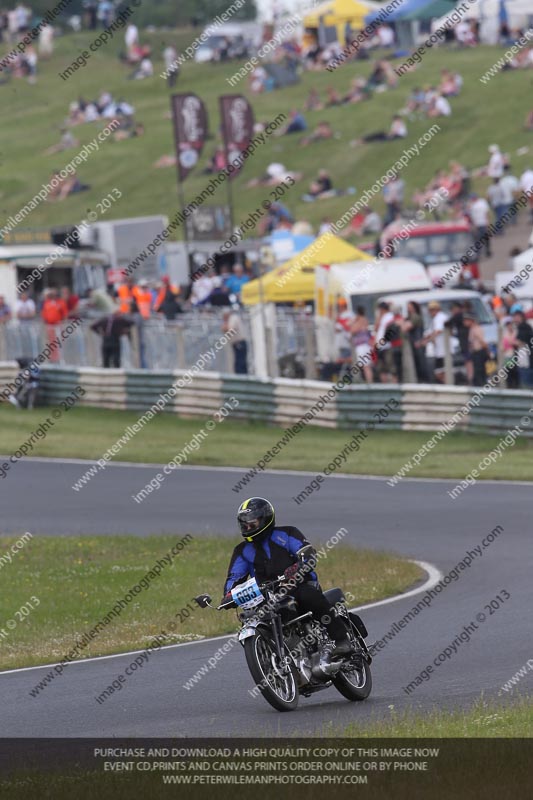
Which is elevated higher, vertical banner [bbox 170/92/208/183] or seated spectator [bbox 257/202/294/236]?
vertical banner [bbox 170/92/208/183]

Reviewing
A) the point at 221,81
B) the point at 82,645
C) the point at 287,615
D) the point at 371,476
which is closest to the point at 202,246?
the point at 371,476

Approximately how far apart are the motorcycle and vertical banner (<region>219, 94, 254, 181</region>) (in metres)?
32.9

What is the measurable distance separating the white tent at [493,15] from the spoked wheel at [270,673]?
4884 centimetres

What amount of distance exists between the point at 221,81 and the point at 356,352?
50170 mm

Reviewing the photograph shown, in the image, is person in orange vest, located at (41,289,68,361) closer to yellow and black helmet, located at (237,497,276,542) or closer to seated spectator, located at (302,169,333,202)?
seated spectator, located at (302,169,333,202)

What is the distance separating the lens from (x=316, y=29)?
6581 cm

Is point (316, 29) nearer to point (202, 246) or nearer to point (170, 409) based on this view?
point (202, 246)

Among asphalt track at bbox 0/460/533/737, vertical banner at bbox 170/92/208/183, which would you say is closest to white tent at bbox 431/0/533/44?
vertical banner at bbox 170/92/208/183

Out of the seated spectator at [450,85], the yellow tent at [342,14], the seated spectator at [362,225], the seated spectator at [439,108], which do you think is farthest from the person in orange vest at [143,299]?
the yellow tent at [342,14]

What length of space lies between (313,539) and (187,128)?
2516cm

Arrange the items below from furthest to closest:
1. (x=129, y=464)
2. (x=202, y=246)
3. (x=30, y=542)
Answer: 1. (x=202, y=246)
2. (x=129, y=464)
3. (x=30, y=542)

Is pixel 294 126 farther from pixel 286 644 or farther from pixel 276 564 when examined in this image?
pixel 286 644

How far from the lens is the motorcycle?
9.42 m

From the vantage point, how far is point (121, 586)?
15.2 metres
